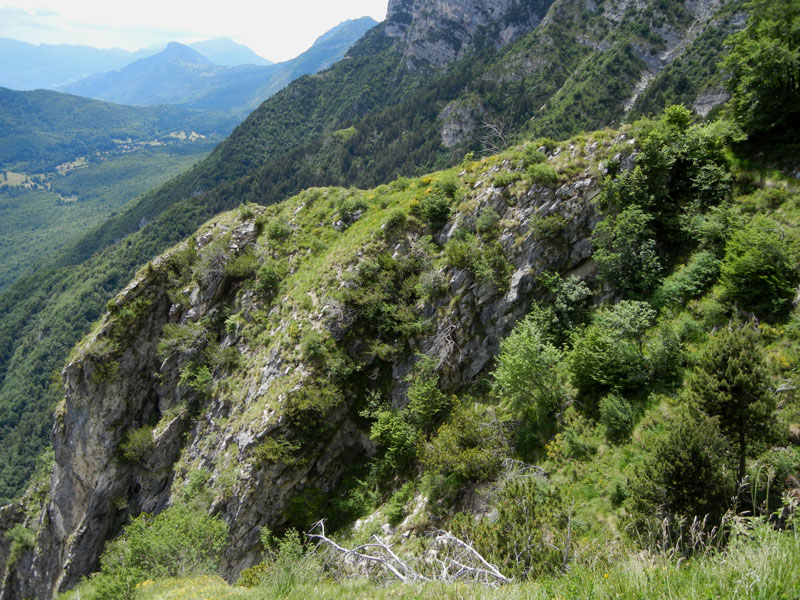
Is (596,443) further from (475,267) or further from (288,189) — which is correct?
(288,189)

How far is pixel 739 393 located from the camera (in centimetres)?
830

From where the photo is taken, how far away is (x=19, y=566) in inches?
1310

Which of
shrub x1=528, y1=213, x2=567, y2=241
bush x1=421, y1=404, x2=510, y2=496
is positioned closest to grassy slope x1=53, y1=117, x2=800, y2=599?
bush x1=421, y1=404, x2=510, y2=496

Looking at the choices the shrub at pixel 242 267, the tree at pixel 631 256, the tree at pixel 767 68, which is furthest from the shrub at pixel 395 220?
the tree at pixel 767 68

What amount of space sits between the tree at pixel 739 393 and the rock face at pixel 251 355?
9285mm

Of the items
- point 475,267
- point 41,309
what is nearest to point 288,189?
point 41,309

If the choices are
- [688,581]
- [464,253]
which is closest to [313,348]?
[464,253]

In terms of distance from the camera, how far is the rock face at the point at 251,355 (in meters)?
17.9

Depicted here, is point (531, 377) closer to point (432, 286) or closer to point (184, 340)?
point (432, 286)

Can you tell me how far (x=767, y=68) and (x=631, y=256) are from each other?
8.17 metres

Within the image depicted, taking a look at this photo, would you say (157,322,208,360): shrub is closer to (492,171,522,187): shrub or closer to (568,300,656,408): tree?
(492,171,522,187): shrub

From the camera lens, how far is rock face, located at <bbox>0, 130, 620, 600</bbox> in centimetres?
1789

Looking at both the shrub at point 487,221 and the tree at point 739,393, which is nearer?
the tree at point 739,393

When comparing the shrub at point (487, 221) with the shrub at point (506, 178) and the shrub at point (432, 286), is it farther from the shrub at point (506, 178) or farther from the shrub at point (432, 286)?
the shrub at point (432, 286)
